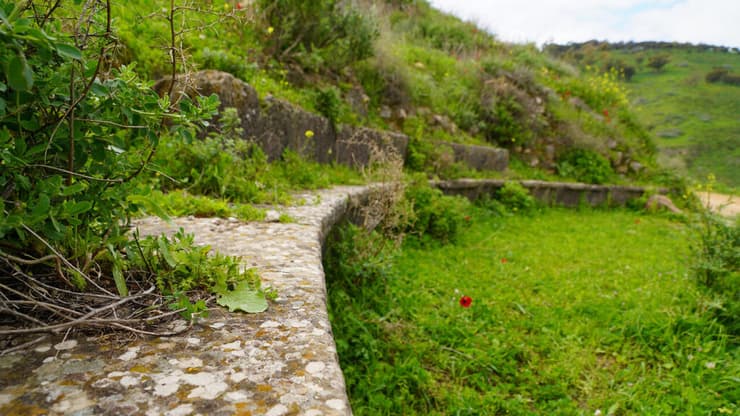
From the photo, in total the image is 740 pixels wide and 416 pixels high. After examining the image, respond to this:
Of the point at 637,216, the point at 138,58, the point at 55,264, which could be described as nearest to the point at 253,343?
the point at 55,264

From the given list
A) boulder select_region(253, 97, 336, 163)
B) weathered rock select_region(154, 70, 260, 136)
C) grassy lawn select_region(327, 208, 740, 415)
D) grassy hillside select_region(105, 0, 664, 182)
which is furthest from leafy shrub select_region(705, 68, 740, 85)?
weathered rock select_region(154, 70, 260, 136)

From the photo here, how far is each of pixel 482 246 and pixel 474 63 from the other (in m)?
6.45

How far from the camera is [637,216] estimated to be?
28.4 feet

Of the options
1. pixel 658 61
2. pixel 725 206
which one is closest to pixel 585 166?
pixel 725 206

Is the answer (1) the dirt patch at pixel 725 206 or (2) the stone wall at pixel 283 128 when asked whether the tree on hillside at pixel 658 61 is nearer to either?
(1) the dirt patch at pixel 725 206

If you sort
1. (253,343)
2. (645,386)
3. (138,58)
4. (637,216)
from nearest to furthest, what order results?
(253,343), (645,386), (138,58), (637,216)

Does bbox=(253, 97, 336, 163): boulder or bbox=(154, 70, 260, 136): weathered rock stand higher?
bbox=(154, 70, 260, 136): weathered rock

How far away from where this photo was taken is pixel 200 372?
3.24 feet

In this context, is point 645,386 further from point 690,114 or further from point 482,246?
point 690,114

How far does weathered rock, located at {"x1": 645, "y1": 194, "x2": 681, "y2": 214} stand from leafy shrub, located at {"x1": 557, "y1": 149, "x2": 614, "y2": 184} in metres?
0.97

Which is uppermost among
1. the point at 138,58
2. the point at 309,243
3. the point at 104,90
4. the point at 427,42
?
the point at 427,42

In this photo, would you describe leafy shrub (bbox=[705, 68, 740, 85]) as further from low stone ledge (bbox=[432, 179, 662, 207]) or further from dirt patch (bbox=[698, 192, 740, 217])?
low stone ledge (bbox=[432, 179, 662, 207])

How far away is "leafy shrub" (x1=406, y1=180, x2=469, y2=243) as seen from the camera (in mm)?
5312

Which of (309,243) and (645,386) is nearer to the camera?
(309,243)
